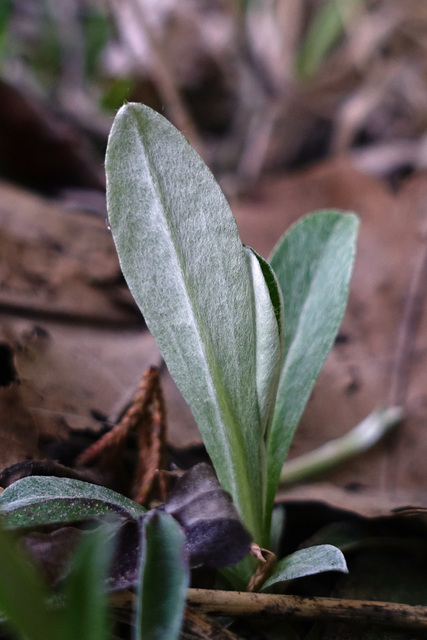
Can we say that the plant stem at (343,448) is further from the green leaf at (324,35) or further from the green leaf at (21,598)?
the green leaf at (324,35)

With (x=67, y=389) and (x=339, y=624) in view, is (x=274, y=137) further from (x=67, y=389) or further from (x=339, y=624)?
(x=339, y=624)

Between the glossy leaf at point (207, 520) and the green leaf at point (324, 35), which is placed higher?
the green leaf at point (324, 35)

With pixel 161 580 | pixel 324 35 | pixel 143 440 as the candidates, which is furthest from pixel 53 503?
pixel 324 35

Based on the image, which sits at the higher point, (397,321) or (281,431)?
(397,321)

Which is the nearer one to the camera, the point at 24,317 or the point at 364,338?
the point at 24,317

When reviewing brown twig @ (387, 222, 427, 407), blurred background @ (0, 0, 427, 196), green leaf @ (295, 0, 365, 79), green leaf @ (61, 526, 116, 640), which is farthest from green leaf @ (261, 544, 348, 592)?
green leaf @ (295, 0, 365, 79)

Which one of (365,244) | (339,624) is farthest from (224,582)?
(365,244)

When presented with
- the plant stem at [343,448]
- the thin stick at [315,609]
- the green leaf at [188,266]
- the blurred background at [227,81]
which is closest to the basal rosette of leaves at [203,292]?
→ the green leaf at [188,266]
